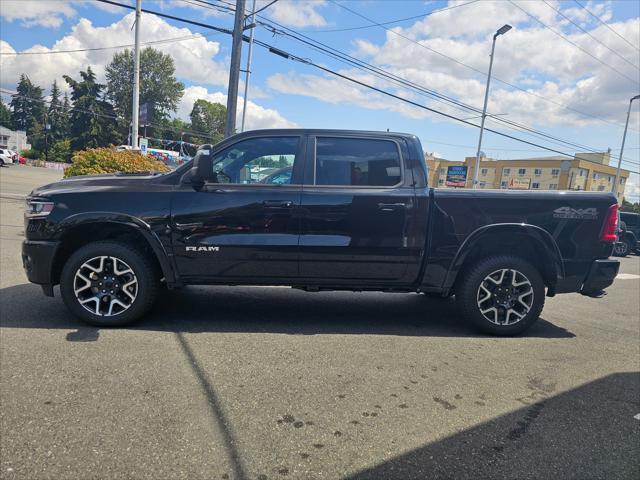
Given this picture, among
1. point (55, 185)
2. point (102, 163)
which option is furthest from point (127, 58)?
point (55, 185)

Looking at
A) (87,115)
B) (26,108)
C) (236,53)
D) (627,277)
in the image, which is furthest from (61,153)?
(627,277)

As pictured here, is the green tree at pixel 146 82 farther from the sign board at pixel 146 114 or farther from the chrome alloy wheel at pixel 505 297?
the chrome alloy wheel at pixel 505 297

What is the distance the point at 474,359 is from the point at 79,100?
82.6 meters

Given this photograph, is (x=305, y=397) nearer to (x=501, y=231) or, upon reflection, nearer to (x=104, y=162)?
(x=501, y=231)

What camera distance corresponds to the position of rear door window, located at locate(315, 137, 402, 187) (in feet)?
14.2

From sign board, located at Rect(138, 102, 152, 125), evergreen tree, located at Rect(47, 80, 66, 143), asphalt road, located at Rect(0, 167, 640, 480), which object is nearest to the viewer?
asphalt road, located at Rect(0, 167, 640, 480)

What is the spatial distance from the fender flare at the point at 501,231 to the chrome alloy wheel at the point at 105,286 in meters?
3.13

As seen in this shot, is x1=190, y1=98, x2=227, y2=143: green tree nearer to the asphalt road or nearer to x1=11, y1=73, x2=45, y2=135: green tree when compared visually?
x1=11, y1=73, x2=45, y2=135: green tree

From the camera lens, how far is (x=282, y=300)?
5.48m

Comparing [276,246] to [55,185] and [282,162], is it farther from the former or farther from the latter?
[55,185]

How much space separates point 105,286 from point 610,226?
16.6 ft

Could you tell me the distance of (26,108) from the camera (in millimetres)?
93250

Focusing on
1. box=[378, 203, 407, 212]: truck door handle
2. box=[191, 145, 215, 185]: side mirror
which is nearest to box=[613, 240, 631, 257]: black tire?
box=[378, 203, 407, 212]: truck door handle

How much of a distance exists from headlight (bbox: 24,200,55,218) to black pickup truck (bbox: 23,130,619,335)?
0.5 inches
